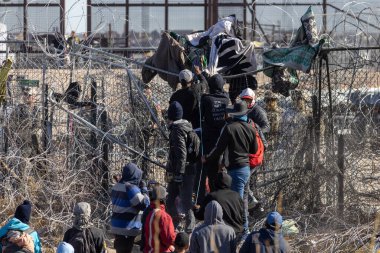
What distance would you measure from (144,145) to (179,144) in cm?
130

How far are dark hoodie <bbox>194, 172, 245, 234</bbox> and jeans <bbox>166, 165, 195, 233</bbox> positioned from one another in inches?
53.4

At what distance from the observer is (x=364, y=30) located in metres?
11.1

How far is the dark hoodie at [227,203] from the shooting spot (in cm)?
908

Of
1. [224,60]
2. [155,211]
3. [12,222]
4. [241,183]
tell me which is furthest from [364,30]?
[12,222]

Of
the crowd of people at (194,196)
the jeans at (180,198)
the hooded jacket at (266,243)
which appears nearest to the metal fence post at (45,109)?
the crowd of people at (194,196)

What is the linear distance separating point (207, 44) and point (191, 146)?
192 cm

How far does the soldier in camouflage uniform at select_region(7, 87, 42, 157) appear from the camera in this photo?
38.3 feet

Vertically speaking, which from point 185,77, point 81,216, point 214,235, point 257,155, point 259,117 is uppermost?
point 185,77

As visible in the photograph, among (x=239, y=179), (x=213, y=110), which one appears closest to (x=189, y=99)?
(x=213, y=110)

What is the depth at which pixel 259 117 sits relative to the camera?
1090cm

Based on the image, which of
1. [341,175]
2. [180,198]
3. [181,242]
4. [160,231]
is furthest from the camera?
[341,175]

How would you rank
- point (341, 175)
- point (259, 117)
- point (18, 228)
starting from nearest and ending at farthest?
point (18, 228) < point (259, 117) < point (341, 175)

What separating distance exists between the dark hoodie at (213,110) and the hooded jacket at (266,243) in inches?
106

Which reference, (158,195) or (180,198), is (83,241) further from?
(180,198)
